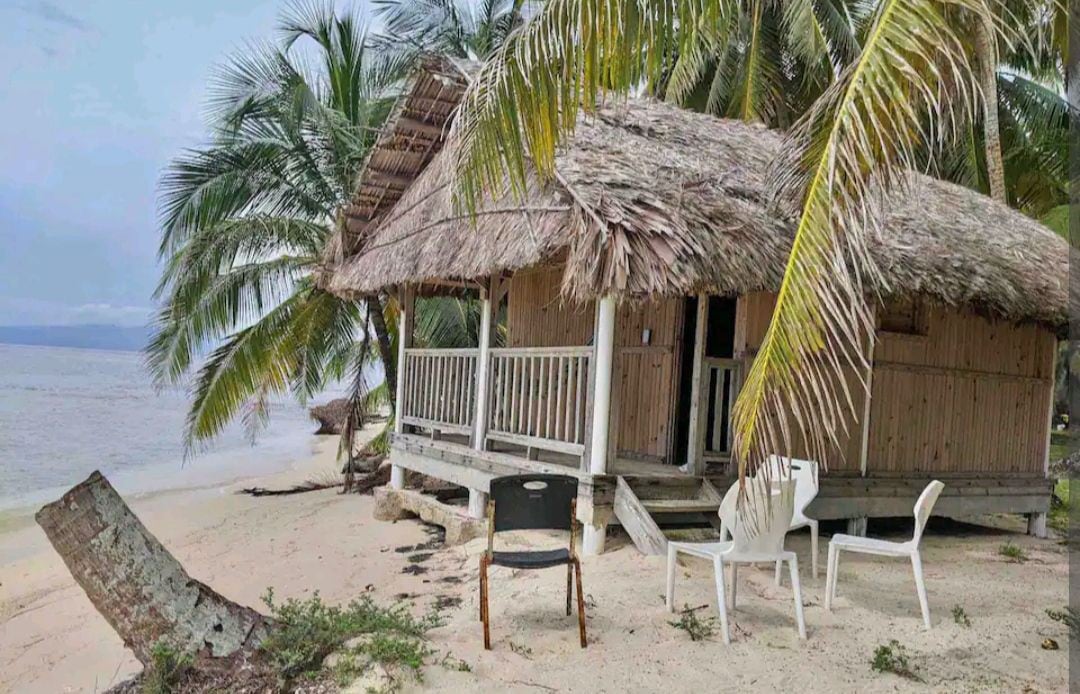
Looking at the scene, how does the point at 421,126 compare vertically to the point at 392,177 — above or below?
above

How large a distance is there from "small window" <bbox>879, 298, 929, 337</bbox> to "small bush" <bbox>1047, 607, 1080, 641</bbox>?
307cm

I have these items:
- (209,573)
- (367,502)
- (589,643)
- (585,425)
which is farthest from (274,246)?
(589,643)

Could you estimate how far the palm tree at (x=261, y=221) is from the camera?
1062cm

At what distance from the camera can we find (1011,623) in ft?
16.2

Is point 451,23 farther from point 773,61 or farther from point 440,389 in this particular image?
point 440,389

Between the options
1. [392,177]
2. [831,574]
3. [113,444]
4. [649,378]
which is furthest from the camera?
[113,444]

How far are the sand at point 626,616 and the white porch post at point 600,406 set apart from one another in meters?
0.21

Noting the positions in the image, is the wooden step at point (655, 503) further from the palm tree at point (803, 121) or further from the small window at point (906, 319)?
the small window at point (906, 319)

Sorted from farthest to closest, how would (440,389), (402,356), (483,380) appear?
(402,356) → (440,389) → (483,380)

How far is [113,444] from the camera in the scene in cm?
2250

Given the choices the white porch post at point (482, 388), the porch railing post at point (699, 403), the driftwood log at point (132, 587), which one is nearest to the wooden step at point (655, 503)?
the porch railing post at point (699, 403)

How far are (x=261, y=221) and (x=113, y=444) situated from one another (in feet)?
49.7

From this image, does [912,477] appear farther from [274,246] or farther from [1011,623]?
[274,246]

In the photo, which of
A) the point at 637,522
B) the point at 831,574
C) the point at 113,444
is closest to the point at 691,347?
the point at 637,522
